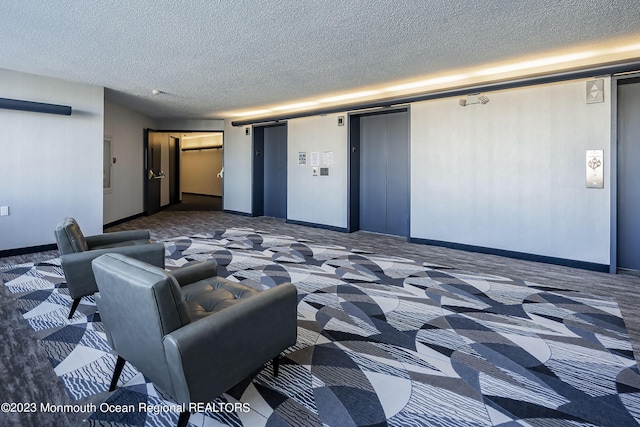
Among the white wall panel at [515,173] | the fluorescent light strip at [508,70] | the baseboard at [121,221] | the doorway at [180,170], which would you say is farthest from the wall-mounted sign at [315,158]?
the baseboard at [121,221]

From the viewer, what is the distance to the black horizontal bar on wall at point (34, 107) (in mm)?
5379

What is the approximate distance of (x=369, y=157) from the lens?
7.82 meters

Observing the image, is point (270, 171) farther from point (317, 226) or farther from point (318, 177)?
point (317, 226)

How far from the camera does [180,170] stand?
46.3 ft

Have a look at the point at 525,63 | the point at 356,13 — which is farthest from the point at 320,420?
the point at 525,63

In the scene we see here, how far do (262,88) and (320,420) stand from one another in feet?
20.3

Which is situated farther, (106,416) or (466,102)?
(466,102)

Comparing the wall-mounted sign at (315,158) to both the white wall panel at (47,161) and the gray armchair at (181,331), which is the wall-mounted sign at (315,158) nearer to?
the white wall panel at (47,161)

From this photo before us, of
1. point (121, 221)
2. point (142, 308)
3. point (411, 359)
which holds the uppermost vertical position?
point (121, 221)

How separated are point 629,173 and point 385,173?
3.94m

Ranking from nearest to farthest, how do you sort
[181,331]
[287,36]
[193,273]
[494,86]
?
[181,331] → [193,273] → [287,36] → [494,86]

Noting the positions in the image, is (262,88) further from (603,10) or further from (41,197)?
(603,10)

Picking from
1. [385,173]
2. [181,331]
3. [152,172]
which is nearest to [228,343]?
[181,331]

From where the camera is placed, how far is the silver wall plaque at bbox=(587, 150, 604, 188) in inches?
191
